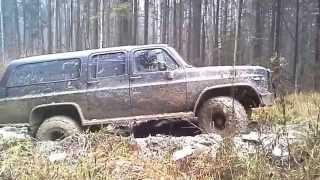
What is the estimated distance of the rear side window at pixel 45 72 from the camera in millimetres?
8586

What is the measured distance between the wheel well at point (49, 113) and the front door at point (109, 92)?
0.91ft

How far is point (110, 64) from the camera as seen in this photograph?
8555 mm

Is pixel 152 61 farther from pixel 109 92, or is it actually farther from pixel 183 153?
pixel 183 153

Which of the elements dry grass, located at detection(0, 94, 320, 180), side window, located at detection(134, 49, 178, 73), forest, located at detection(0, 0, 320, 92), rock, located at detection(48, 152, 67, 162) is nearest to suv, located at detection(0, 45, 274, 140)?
side window, located at detection(134, 49, 178, 73)

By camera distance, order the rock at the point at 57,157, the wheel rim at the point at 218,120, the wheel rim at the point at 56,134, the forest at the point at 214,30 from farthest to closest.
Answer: the forest at the point at 214,30, the wheel rim at the point at 56,134, the wheel rim at the point at 218,120, the rock at the point at 57,157

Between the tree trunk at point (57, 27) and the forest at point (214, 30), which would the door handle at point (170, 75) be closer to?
the forest at point (214, 30)

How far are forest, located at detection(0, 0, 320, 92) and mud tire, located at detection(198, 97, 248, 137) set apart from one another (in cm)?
557

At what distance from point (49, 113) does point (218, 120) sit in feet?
9.78

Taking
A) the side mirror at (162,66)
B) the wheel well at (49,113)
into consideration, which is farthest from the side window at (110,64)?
the wheel well at (49,113)

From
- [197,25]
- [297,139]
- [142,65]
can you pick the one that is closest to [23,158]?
[297,139]

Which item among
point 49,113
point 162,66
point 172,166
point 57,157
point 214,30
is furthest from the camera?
point 214,30

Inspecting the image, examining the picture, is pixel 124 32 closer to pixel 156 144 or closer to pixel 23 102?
pixel 23 102

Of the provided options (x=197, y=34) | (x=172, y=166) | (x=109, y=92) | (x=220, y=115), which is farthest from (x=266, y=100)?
(x=197, y=34)

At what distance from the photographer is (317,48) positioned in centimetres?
2306
